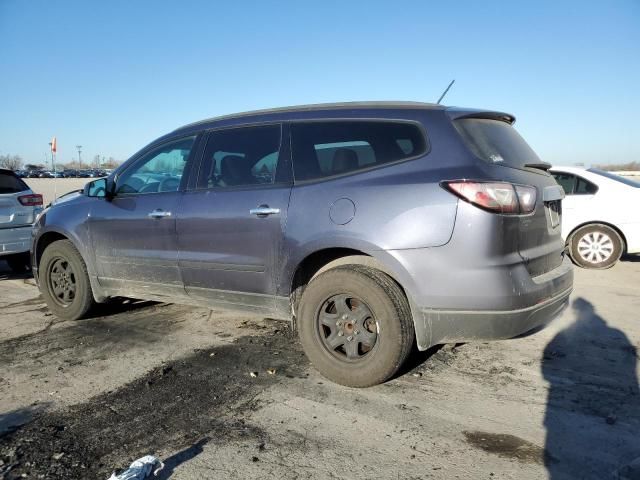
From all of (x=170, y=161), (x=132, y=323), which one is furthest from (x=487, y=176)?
(x=132, y=323)

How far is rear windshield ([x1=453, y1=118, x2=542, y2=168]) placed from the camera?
316 cm

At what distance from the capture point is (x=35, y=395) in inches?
129

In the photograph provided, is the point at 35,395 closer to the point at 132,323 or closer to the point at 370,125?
the point at 132,323

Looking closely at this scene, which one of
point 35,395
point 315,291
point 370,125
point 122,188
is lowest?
point 35,395

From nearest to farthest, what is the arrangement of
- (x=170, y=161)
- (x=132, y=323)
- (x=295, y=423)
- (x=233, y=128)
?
(x=295, y=423)
(x=233, y=128)
(x=170, y=161)
(x=132, y=323)

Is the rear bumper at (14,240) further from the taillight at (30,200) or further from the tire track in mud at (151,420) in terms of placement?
the tire track in mud at (151,420)

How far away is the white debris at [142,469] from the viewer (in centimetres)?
229

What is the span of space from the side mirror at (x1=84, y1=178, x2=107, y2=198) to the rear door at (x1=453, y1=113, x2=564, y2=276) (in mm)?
3355

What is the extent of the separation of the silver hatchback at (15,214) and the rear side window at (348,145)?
5.12 meters

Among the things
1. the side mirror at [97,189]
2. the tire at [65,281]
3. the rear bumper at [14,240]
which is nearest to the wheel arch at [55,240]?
the tire at [65,281]

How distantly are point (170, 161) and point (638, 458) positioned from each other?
3932 millimetres

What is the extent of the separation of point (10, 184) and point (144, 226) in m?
3.96

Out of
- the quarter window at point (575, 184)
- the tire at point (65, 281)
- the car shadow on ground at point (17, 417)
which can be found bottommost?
the car shadow on ground at point (17, 417)

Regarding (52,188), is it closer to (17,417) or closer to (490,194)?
(17,417)
